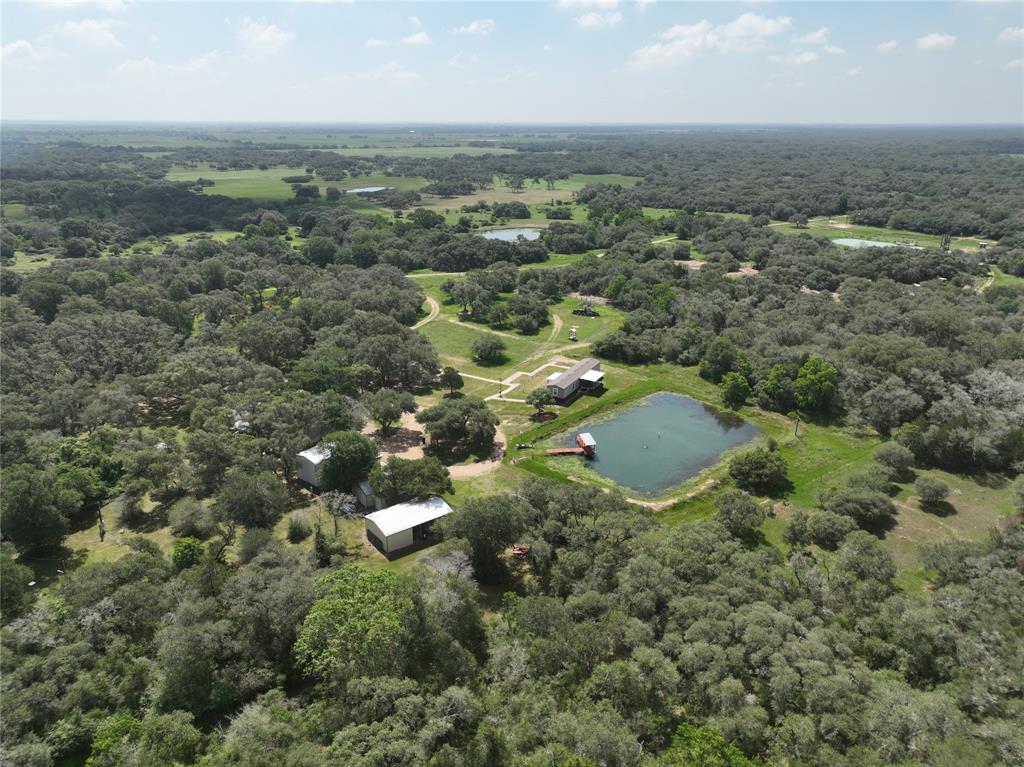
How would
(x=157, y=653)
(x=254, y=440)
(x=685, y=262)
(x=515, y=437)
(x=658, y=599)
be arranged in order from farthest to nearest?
(x=685, y=262) < (x=515, y=437) < (x=254, y=440) < (x=658, y=599) < (x=157, y=653)

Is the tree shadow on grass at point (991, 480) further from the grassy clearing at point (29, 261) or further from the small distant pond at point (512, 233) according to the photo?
the grassy clearing at point (29, 261)

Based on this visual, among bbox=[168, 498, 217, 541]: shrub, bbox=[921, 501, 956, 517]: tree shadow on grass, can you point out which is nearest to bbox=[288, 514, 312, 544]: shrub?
bbox=[168, 498, 217, 541]: shrub

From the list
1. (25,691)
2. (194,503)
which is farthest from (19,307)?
(25,691)

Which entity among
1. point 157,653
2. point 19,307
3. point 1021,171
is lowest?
point 157,653

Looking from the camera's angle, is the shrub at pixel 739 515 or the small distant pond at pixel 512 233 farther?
the small distant pond at pixel 512 233

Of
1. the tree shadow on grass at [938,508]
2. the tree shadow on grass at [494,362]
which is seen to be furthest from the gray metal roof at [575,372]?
the tree shadow on grass at [938,508]

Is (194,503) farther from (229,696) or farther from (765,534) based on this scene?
(765,534)
